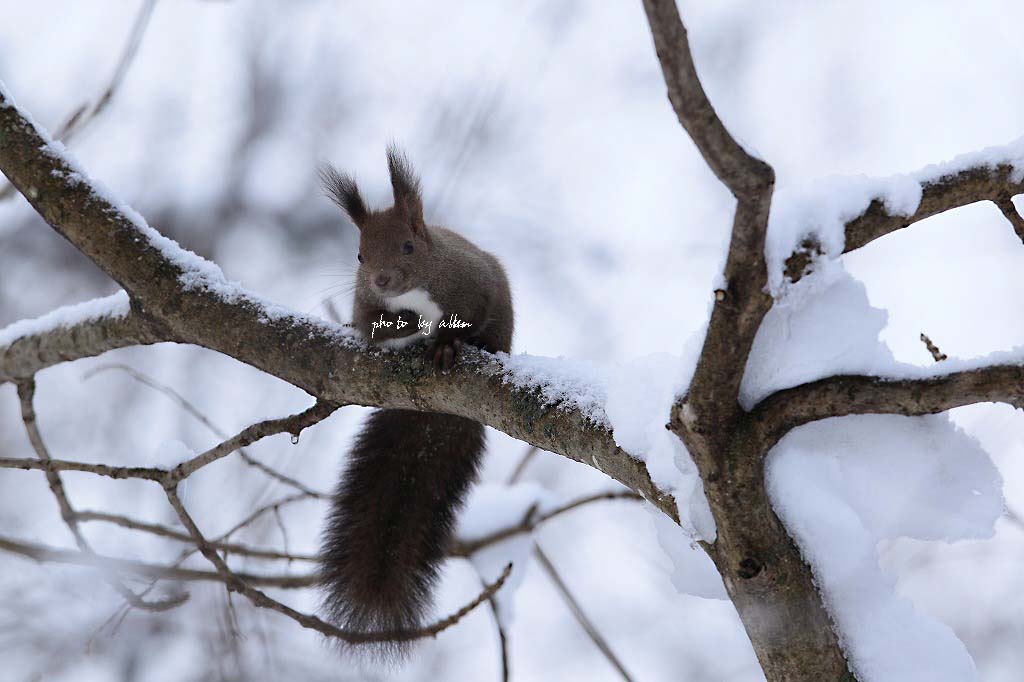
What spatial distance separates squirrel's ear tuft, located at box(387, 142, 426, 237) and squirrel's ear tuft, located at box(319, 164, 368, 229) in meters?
0.14

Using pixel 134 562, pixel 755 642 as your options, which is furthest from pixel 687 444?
pixel 134 562

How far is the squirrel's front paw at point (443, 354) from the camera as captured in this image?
7.65ft

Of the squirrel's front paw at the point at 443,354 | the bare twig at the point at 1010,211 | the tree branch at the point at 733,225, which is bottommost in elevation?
the tree branch at the point at 733,225

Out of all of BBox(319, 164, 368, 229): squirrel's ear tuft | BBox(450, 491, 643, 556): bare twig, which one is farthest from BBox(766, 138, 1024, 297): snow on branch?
BBox(450, 491, 643, 556): bare twig

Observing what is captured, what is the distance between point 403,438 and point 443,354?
2.25 feet

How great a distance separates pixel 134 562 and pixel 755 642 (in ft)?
7.01

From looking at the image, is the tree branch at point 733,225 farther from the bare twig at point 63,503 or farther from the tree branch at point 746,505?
the bare twig at point 63,503

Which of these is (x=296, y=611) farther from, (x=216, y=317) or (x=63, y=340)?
(x=63, y=340)

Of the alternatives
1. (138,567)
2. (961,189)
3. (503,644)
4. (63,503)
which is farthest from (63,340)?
(961,189)

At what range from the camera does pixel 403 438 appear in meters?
2.95

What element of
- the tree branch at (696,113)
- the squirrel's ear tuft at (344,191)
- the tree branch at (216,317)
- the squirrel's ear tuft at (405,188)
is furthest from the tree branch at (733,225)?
the squirrel's ear tuft at (344,191)

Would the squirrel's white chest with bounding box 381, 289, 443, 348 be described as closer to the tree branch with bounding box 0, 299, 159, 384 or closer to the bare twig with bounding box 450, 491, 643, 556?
the tree branch with bounding box 0, 299, 159, 384

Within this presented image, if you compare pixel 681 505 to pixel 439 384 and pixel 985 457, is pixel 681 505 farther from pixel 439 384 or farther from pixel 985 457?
pixel 439 384

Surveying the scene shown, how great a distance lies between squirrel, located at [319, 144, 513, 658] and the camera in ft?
8.63
